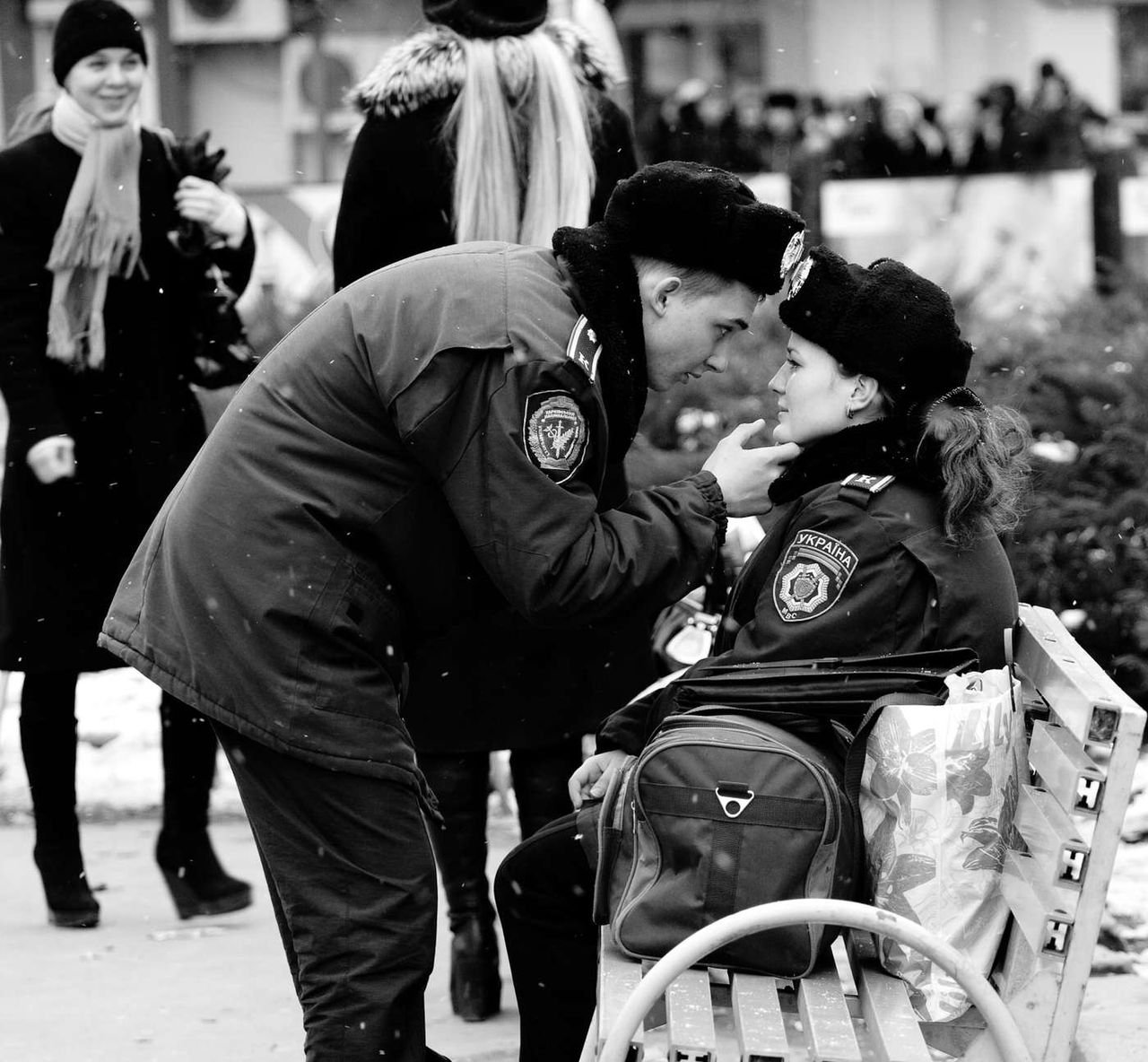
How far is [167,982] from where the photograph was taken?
13.6 ft

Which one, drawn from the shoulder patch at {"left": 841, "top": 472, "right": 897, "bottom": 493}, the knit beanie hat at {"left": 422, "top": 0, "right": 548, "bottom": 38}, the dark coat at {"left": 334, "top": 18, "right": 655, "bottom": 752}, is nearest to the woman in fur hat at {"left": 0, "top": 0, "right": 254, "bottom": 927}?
the dark coat at {"left": 334, "top": 18, "right": 655, "bottom": 752}

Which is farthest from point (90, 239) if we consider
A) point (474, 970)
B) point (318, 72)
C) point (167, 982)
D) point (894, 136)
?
point (318, 72)

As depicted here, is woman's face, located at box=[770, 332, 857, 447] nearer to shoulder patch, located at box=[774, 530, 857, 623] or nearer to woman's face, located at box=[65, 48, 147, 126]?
shoulder patch, located at box=[774, 530, 857, 623]

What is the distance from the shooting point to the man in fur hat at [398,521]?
2.57 meters

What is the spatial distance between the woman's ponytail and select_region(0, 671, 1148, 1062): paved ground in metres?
1.30

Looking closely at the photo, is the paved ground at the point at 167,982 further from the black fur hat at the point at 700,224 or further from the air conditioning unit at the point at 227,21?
the air conditioning unit at the point at 227,21

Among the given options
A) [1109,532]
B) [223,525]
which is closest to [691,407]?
[1109,532]

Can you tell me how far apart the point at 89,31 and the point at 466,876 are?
86.7 inches

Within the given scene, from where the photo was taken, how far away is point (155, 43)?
51.5ft

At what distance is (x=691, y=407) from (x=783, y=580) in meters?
3.99

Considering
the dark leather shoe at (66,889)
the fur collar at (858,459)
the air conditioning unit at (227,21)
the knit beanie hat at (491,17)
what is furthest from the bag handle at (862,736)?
the air conditioning unit at (227,21)

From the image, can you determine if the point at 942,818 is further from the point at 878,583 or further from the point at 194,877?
the point at 194,877

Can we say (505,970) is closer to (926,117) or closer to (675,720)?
(675,720)

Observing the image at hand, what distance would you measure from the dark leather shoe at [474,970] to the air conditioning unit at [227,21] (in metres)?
13.3
